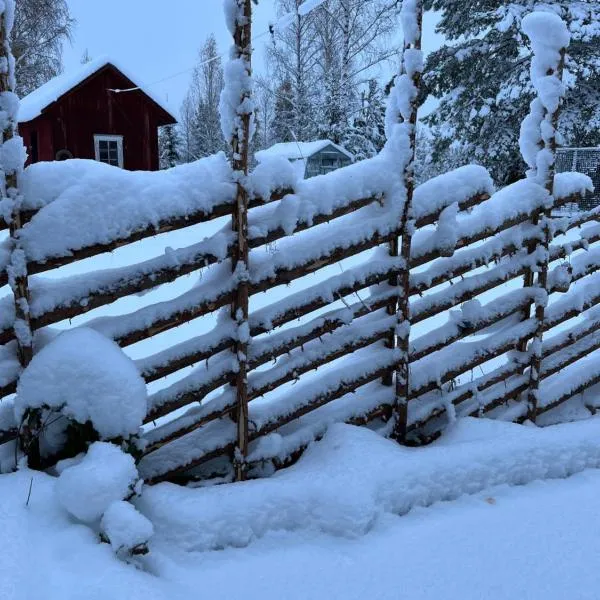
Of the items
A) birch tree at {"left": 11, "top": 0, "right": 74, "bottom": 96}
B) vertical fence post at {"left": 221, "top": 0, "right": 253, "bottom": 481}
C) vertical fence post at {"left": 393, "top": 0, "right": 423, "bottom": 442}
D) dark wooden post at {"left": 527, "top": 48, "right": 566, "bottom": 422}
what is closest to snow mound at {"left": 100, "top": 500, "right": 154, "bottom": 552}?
vertical fence post at {"left": 221, "top": 0, "right": 253, "bottom": 481}

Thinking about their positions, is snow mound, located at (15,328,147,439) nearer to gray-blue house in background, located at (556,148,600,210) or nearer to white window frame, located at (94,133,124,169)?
gray-blue house in background, located at (556,148,600,210)

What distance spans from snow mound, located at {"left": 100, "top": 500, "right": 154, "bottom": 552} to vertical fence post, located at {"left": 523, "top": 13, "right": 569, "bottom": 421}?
2984mm

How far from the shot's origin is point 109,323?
274 cm

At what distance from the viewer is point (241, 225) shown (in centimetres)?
285

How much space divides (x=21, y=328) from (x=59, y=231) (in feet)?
1.44

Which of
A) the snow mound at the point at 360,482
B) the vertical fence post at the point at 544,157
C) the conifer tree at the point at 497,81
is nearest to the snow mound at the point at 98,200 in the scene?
the snow mound at the point at 360,482

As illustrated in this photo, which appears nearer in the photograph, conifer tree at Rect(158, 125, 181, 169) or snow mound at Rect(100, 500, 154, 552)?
snow mound at Rect(100, 500, 154, 552)

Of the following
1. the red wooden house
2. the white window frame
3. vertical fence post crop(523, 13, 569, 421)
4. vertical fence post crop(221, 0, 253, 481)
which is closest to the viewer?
vertical fence post crop(221, 0, 253, 481)

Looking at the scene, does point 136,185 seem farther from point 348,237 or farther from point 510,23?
point 510,23

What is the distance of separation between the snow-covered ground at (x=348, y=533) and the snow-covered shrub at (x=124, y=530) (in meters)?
0.05

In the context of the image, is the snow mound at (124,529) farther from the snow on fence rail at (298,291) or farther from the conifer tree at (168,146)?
the conifer tree at (168,146)

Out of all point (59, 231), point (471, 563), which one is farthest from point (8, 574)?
point (471, 563)

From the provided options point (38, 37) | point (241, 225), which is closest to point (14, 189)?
point (241, 225)

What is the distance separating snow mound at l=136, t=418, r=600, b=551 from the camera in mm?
2537
